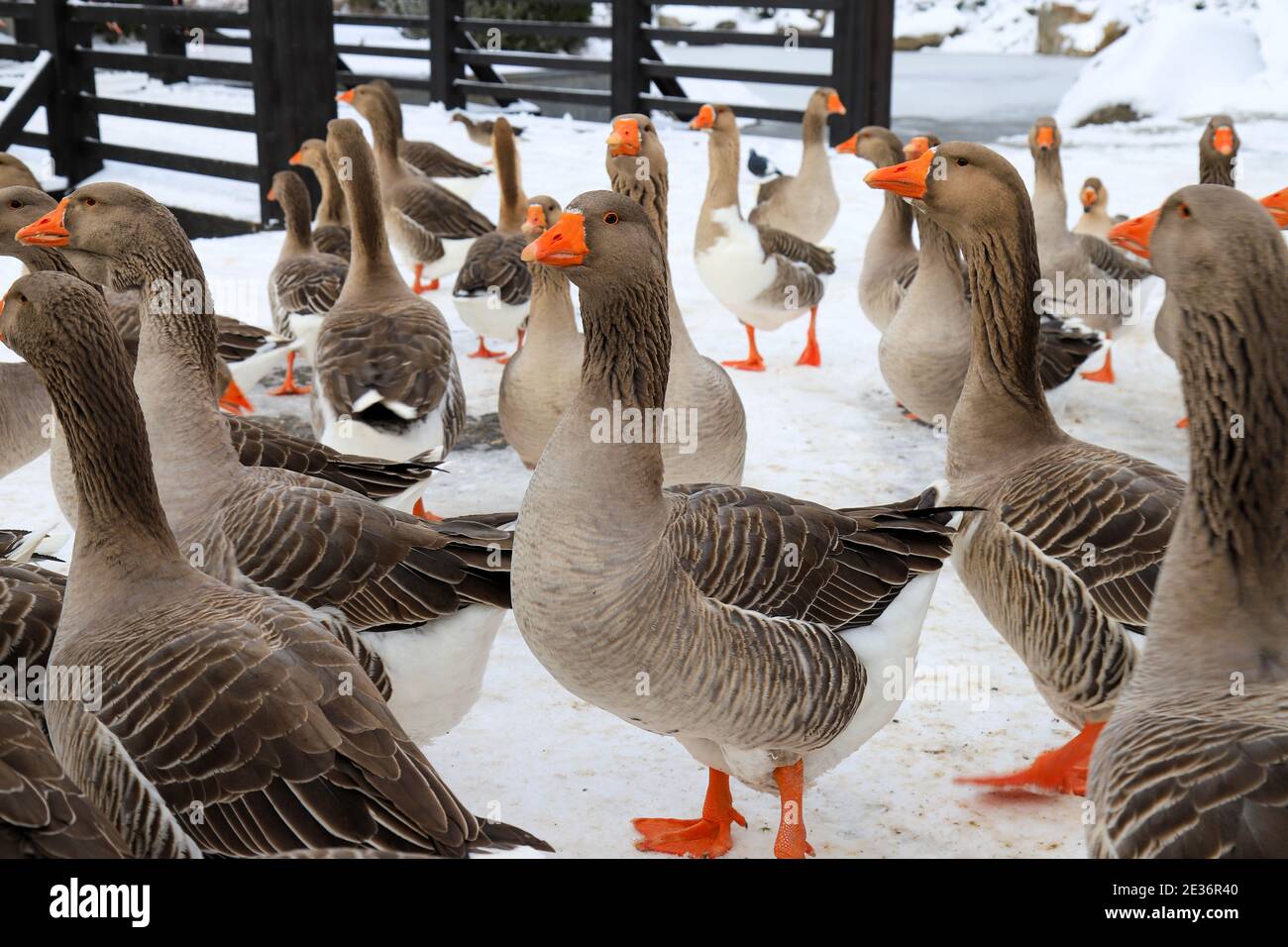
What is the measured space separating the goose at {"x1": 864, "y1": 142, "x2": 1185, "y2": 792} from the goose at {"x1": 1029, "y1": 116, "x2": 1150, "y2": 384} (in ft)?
10.9

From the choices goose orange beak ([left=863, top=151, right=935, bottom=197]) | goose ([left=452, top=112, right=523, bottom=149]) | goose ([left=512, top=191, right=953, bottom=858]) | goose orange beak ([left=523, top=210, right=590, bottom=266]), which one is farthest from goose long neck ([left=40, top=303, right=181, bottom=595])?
goose ([left=452, top=112, right=523, bottom=149])

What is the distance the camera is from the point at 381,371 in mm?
5031

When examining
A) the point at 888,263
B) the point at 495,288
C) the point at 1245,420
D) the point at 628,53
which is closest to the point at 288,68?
the point at 628,53

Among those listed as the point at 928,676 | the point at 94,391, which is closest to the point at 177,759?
the point at 94,391

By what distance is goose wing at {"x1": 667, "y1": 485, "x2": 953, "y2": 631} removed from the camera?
311cm

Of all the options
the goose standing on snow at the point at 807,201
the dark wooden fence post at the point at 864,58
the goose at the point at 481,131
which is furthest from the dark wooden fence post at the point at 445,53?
the goose standing on snow at the point at 807,201

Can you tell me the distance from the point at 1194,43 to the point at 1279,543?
19302 mm

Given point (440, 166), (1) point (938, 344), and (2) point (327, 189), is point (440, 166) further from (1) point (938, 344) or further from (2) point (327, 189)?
(1) point (938, 344)

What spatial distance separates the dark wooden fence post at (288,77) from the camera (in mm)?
11297

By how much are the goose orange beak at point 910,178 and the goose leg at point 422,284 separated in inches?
217

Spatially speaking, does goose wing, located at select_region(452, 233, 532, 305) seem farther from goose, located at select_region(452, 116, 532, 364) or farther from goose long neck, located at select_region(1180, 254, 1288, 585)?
goose long neck, located at select_region(1180, 254, 1288, 585)

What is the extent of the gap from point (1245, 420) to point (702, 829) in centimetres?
175

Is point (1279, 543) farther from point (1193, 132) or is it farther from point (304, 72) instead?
point (1193, 132)

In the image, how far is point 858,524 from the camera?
3.38 m
